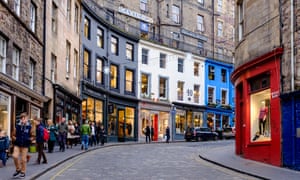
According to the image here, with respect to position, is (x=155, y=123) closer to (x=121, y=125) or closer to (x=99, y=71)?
(x=121, y=125)

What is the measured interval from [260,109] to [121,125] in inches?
958

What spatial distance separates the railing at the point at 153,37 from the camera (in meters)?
41.1

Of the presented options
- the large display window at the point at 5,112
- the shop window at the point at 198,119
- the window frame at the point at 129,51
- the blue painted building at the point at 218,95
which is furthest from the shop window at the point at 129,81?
the large display window at the point at 5,112

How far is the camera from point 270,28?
19.7 metres

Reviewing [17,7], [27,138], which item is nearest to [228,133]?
[17,7]

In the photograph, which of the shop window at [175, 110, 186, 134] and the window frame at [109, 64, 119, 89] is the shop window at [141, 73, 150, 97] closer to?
the window frame at [109, 64, 119, 89]

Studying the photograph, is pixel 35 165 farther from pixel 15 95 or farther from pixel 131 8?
pixel 131 8

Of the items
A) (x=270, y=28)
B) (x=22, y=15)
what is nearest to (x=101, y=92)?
(x=22, y=15)

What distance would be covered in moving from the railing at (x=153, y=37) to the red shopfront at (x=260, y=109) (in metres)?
17.9

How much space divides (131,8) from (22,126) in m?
Answer: 33.8

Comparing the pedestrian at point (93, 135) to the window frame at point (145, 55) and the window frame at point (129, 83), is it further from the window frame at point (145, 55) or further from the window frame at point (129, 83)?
the window frame at point (145, 55)

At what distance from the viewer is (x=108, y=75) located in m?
42.0

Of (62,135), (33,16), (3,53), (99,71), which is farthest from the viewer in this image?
(99,71)

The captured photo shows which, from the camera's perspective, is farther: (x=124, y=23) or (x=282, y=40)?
(x=124, y=23)
